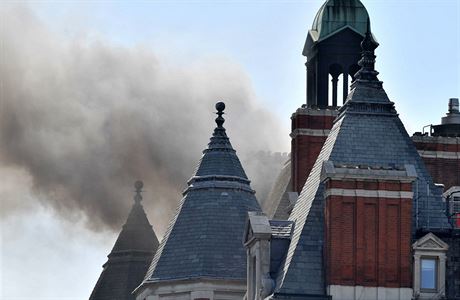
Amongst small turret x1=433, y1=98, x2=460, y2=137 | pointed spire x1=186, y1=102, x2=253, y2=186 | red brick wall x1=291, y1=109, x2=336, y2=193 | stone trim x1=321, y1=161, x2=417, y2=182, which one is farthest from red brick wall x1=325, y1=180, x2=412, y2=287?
small turret x1=433, y1=98, x2=460, y2=137

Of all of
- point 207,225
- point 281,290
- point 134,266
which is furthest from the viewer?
point 134,266

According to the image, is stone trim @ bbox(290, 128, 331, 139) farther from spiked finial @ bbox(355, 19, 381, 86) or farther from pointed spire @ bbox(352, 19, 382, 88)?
spiked finial @ bbox(355, 19, 381, 86)

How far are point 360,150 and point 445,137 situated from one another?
87.4 ft

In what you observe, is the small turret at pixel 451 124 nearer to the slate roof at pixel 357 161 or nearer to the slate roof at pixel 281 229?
the slate roof at pixel 357 161

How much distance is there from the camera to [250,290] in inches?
3900

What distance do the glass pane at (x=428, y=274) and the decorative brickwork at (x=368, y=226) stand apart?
2.46 ft

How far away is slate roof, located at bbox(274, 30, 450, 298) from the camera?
95000 mm

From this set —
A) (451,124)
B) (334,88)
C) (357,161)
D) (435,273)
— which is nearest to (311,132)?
(334,88)

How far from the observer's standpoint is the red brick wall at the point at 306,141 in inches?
4705

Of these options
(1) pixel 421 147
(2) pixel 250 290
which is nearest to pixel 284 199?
(1) pixel 421 147

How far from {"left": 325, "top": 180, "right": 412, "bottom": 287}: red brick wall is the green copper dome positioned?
29.4 metres

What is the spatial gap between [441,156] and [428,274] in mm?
27848

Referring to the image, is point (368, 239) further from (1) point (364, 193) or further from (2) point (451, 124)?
(2) point (451, 124)

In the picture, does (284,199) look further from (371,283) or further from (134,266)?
(371,283)
